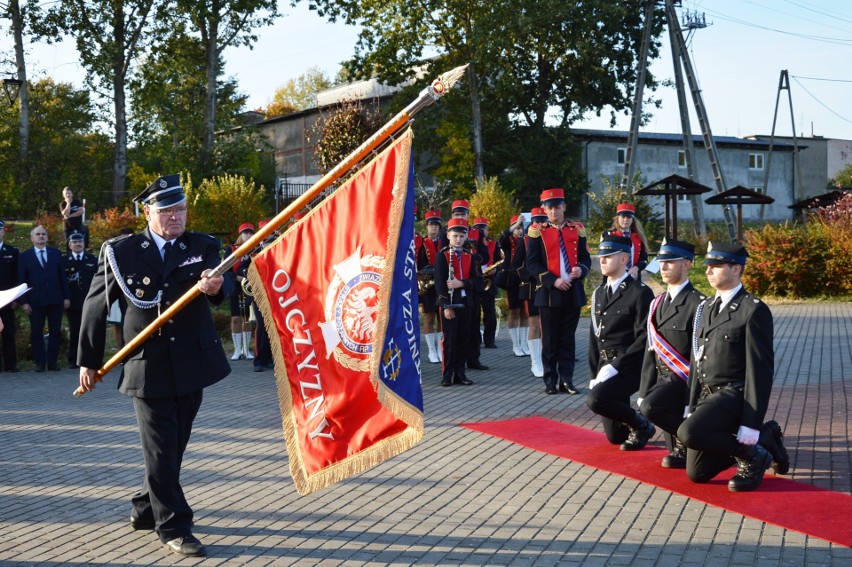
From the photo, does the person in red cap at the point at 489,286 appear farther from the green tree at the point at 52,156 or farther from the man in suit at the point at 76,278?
the green tree at the point at 52,156

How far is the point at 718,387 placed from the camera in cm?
675

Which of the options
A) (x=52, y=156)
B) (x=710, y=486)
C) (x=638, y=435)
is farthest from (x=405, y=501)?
(x=52, y=156)

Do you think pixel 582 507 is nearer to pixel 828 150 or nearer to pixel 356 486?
pixel 356 486

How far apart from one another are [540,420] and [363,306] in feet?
15.2

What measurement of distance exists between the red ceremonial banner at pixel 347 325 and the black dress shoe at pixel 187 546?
28.3 inches

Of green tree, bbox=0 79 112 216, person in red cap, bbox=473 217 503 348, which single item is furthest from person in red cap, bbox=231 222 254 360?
green tree, bbox=0 79 112 216

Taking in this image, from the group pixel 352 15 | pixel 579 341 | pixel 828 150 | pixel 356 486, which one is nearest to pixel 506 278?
pixel 579 341

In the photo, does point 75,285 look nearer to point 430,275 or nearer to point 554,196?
point 430,275

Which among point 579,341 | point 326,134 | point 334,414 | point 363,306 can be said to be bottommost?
point 579,341

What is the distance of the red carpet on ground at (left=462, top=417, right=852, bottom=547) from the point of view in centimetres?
580

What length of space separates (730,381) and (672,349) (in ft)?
2.32

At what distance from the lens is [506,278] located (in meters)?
14.7

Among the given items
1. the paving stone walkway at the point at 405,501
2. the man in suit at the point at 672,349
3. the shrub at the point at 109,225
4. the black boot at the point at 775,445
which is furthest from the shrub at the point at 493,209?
the black boot at the point at 775,445

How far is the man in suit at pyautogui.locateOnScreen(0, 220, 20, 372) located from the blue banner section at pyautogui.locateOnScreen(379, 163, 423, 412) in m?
10.6
